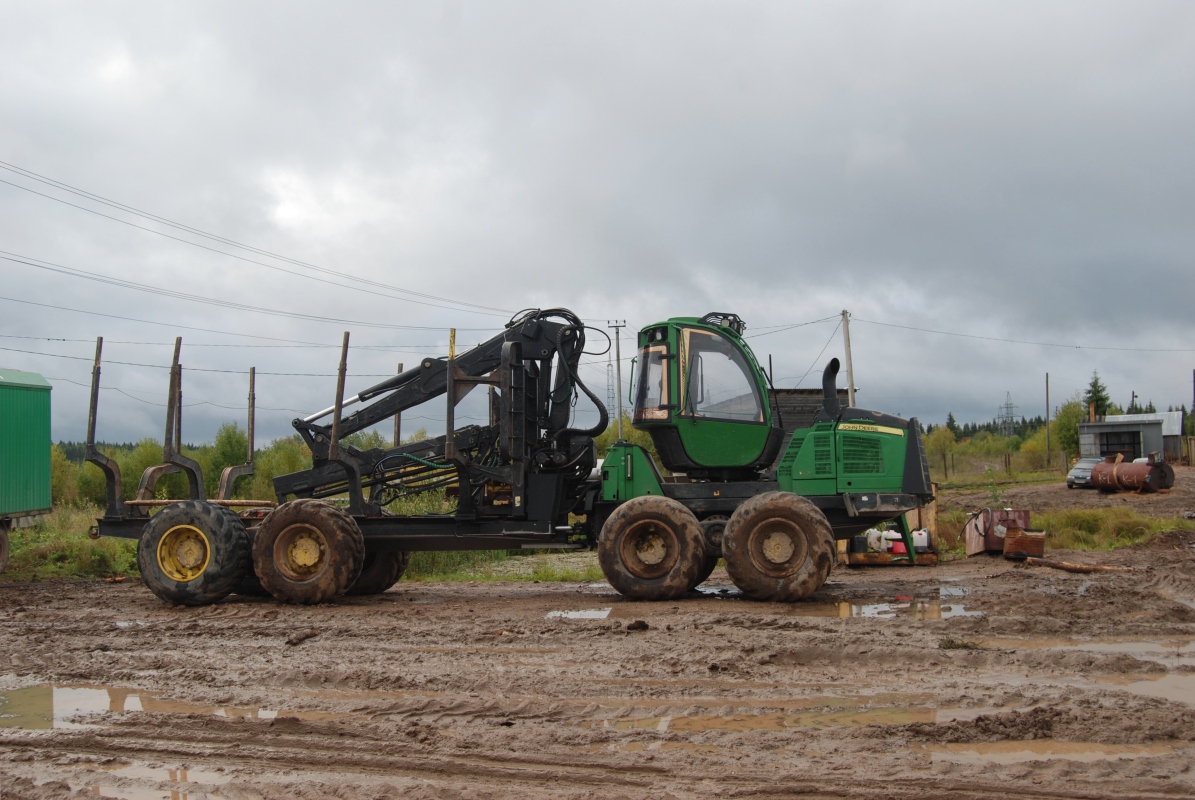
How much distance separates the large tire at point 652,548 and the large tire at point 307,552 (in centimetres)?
292

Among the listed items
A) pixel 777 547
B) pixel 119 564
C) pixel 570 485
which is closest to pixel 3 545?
pixel 119 564

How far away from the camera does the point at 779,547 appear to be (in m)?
10.3

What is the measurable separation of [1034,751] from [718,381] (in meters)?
6.84

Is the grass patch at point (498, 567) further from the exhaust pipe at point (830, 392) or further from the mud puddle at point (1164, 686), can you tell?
the mud puddle at point (1164, 686)

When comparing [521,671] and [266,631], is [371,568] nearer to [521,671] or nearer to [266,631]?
[266,631]

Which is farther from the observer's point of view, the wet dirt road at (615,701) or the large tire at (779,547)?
the large tire at (779,547)

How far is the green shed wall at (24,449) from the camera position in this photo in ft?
51.5

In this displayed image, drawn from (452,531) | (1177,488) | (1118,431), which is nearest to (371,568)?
(452,531)

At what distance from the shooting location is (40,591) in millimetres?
13102

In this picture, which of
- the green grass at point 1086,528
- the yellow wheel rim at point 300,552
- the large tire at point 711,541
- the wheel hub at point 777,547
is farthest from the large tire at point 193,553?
the green grass at point 1086,528

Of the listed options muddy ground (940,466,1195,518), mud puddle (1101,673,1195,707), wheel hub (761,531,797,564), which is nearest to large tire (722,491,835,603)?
wheel hub (761,531,797,564)

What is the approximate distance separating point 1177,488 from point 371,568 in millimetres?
30981

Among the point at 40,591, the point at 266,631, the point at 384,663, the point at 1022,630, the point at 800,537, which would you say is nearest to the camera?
the point at 384,663

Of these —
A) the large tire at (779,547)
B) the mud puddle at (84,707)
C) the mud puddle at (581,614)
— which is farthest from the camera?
the large tire at (779,547)
